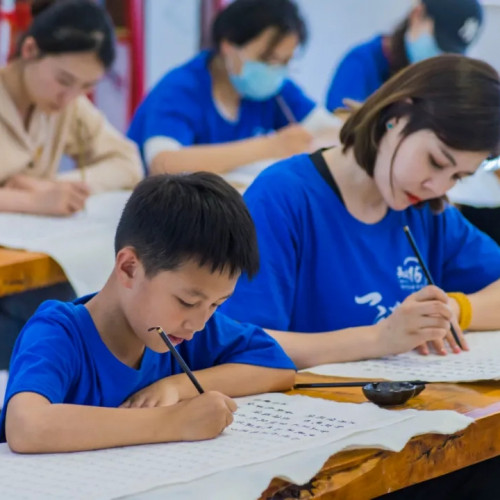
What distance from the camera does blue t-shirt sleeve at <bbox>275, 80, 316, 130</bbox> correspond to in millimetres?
3436

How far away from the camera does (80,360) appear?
126 centimetres

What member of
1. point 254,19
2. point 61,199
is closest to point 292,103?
point 254,19

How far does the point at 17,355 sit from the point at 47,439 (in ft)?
0.50

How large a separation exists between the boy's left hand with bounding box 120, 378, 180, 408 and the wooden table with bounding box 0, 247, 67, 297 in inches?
30.0

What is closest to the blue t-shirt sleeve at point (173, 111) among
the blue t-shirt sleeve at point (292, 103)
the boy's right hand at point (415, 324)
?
the blue t-shirt sleeve at point (292, 103)

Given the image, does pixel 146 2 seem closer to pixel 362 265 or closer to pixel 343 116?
pixel 343 116

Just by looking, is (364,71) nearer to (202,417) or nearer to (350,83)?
(350,83)

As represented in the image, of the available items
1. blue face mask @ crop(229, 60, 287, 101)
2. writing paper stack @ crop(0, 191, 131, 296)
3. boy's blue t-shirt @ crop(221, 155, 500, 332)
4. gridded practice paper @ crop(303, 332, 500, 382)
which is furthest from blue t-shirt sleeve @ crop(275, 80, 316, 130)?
gridded practice paper @ crop(303, 332, 500, 382)

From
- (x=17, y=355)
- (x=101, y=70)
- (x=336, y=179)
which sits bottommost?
(x=17, y=355)

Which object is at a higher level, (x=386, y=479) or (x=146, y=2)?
(x=146, y=2)

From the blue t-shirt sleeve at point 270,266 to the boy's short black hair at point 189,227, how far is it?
331mm

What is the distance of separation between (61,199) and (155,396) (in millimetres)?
1298

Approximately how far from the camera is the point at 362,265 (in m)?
1.80

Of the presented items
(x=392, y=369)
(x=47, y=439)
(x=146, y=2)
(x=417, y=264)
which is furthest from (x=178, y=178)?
(x=146, y=2)
